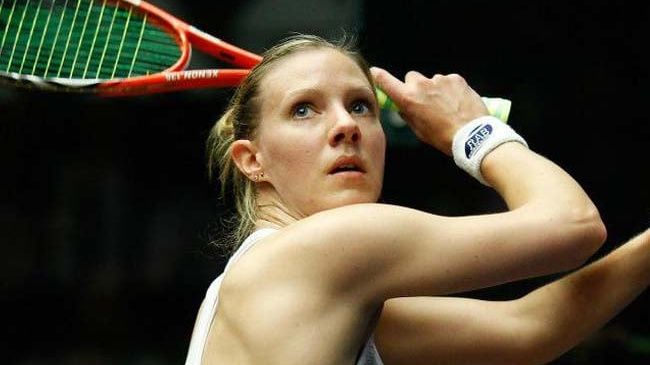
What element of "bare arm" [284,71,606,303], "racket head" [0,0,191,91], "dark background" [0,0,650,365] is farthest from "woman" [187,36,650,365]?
"dark background" [0,0,650,365]

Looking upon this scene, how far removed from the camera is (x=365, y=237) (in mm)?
2094

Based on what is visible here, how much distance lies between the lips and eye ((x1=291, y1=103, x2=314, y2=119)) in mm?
120

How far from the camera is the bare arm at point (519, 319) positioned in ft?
8.28

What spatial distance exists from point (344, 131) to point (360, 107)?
0.15m

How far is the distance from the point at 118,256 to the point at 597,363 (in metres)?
1.51

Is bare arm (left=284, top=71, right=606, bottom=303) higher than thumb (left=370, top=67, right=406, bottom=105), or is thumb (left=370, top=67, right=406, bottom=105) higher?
thumb (left=370, top=67, right=406, bottom=105)

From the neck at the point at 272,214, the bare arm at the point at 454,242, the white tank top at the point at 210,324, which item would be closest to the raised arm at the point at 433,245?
the bare arm at the point at 454,242

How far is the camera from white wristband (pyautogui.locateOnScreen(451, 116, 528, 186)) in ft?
7.73

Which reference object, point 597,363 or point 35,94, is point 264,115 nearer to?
point 35,94

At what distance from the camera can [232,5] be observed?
3807mm

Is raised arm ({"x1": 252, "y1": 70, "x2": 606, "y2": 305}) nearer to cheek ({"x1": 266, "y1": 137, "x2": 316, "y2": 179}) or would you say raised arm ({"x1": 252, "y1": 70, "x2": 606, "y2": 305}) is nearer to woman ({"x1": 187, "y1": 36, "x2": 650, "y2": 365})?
woman ({"x1": 187, "y1": 36, "x2": 650, "y2": 365})

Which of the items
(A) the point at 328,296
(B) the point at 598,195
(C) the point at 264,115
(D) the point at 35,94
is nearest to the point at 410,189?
(B) the point at 598,195

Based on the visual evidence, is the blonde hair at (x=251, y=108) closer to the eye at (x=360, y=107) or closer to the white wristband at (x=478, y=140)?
the eye at (x=360, y=107)

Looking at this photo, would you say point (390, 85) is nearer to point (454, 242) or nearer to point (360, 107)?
point (360, 107)
